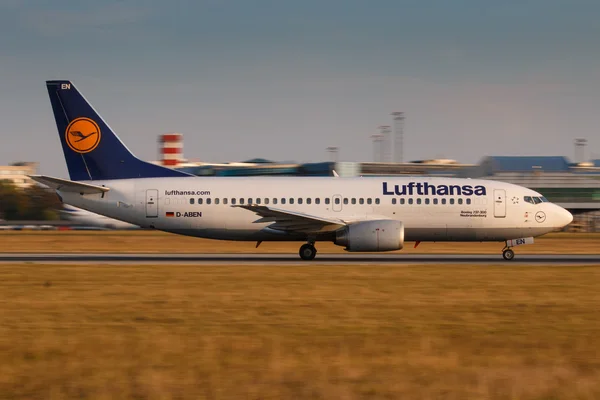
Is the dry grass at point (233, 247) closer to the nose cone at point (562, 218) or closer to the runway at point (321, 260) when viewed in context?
the runway at point (321, 260)

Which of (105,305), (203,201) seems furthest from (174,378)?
(203,201)

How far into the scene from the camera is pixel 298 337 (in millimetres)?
13305

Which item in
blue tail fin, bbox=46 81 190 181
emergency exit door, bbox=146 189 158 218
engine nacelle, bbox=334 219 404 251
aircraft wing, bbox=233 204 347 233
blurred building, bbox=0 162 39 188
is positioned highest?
blurred building, bbox=0 162 39 188

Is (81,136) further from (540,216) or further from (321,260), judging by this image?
(540,216)

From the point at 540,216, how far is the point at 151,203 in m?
17.5

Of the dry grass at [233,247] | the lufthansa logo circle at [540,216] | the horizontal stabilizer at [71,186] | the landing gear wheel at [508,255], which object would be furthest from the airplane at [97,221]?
the lufthansa logo circle at [540,216]

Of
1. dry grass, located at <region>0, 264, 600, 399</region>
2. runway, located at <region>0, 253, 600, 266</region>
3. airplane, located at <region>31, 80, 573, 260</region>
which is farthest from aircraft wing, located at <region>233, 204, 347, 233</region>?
dry grass, located at <region>0, 264, 600, 399</region>

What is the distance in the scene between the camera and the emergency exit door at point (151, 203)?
108 ft

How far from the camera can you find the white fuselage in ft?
108

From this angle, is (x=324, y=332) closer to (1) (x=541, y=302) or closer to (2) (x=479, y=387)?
(2) (x=479, y=387)

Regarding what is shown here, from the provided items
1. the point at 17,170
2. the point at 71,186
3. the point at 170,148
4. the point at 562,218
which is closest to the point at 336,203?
the point at 562,218

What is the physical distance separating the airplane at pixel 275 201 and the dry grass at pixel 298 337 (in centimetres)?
942

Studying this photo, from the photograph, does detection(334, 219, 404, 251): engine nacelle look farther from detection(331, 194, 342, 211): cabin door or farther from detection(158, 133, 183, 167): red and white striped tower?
detection(158, 133, 183, 167): red and white striped tower

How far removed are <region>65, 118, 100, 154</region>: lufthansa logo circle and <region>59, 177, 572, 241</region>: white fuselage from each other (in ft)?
5.59
